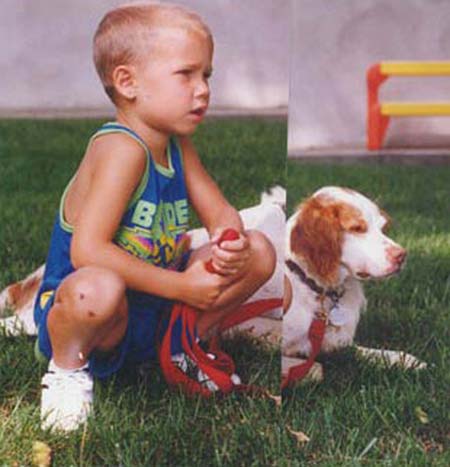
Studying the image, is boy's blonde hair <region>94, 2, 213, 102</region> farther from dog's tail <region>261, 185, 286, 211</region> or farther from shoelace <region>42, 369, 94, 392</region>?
shoelace <region>42, 369, 94, 392</region>

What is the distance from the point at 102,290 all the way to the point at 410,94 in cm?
58

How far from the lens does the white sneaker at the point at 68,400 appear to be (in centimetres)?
180

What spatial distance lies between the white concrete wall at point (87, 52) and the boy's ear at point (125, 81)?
0.03 m

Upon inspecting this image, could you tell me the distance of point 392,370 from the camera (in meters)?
1.97

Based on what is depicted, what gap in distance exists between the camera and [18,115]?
1.78 m

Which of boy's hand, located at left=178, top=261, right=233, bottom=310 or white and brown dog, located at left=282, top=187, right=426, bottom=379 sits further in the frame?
white and brown dog, located at left=282, top=187, right=426, bottom=379

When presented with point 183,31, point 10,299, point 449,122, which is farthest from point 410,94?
point 10,299

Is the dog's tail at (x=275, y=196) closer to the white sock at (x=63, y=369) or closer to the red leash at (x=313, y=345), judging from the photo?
the red leash at (x=313, y=345)

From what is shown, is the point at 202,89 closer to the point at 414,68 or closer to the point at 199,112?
the point at 199,112

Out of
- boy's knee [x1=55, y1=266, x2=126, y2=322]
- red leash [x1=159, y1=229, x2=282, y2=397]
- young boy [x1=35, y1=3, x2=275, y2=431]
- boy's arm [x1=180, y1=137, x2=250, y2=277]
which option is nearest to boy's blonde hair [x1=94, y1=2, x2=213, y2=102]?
young boy [x1=35, y1=3, x2=275, y2=431]

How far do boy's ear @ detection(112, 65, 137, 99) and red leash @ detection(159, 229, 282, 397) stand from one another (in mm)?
316

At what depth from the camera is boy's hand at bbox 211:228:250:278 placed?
1.77 metres

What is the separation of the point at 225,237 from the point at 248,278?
7 centimetres

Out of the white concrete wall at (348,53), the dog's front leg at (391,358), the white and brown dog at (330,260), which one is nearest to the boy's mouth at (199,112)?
the white concrete wall at (348,53)
